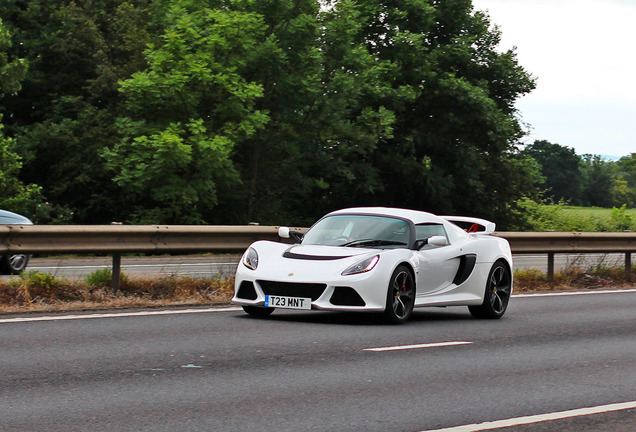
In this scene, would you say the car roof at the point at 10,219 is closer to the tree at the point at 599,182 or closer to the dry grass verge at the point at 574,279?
the dry grass verge at the point at 574,279

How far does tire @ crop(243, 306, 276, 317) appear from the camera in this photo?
37.9 ft

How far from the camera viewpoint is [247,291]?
11.2 m

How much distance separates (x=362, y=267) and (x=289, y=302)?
846 mm

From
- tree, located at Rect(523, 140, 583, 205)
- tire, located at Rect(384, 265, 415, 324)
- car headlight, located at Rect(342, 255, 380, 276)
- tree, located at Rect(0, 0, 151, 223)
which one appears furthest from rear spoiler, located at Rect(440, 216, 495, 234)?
→ tree, located at Rect(523, 140, 583, 205)

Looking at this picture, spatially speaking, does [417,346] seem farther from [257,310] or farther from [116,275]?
[116,275]

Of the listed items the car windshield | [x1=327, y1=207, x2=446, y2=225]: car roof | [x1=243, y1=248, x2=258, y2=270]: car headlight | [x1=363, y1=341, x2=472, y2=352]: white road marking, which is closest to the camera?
[x1=363, y1=341, x2=472, y2=352]: white road marking

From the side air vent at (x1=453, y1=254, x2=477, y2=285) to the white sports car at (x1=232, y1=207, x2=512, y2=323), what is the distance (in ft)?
0.04

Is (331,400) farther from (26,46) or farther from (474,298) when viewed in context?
(26,46)

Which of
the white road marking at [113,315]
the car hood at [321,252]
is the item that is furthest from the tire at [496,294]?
the white road marking at [113,315]

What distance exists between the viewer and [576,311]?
45.6ft

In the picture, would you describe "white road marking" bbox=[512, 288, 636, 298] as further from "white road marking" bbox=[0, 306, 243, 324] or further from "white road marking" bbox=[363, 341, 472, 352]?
"white road marking" bbox=[363, 341, 472, 352]

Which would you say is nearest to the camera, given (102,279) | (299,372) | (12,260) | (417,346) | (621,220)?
(299,372)

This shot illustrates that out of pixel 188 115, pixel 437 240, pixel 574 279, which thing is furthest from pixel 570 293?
pixel 188 115

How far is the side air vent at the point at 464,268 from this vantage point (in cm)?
1228
